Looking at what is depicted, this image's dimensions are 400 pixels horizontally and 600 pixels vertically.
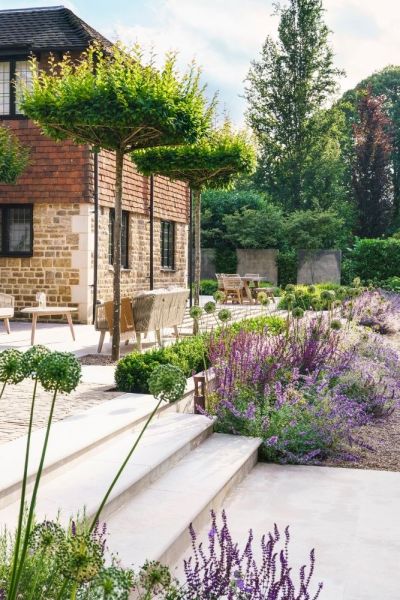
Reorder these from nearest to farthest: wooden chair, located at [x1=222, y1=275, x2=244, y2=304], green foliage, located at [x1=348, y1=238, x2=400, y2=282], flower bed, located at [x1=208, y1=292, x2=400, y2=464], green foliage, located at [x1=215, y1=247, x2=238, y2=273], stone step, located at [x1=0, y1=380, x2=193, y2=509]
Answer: stone step, located at [x1=0, y1=380, x2=193, y2=509], flower bed, located at [x1=208, y1=292, x2=400, y2=464], wooden chair, located at [x1=222, y1=275, x2=244, y2=304], green foliage, located at [x1=348, y1=238, x2=400, y2=282], green foliage, located at [x1=215, y1=247, x2=238, y2=273]

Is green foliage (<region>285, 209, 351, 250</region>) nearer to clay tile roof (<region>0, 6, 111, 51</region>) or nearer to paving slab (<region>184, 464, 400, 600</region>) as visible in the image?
clay tile roof (<region>0, 6, 111, 51</region>)

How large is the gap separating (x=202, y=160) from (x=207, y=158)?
0.09 m

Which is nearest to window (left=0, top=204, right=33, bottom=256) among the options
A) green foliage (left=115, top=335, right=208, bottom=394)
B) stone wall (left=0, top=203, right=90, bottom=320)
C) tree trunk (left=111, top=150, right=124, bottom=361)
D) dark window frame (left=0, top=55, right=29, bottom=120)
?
stone wall (left=0, top=203, right=90, bottom=320)

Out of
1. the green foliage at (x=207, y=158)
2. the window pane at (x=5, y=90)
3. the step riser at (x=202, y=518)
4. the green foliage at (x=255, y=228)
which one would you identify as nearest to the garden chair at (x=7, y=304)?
the green foliage at (x=207, y=158)

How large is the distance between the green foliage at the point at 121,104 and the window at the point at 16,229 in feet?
18.1

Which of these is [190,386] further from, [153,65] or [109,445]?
[153,65]

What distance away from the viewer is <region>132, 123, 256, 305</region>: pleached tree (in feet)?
42.3

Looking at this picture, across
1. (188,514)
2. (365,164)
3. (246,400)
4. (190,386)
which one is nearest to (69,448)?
(188,514)

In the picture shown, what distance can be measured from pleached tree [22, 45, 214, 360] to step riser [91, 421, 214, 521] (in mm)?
3650

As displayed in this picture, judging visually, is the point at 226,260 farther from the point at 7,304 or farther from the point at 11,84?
the point at 7,304

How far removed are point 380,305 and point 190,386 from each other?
7.24m

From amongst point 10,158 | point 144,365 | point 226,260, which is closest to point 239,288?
point 226,260

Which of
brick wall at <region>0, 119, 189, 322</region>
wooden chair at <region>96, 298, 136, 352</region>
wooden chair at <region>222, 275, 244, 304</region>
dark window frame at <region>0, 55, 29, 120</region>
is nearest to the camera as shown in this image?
wooden chair at <region>96, 298, 136, 352</region>

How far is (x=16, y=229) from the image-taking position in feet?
49.8
